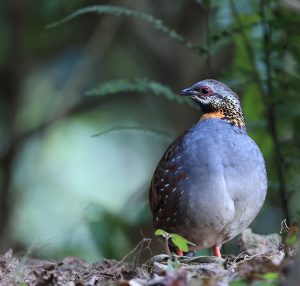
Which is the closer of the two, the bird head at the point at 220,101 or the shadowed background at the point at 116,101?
the bird head at the point at 220,101

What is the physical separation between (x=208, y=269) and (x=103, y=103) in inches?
240

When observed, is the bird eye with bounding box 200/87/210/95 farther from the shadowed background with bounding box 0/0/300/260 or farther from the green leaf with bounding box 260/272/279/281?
the green leaf with bounding box 260/272/279/281

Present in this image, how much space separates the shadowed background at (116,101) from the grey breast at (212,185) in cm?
79

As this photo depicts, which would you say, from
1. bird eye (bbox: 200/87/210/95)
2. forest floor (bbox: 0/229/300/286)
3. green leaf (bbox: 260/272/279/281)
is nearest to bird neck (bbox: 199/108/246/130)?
bird eye (bbox: 200/87/210/95)

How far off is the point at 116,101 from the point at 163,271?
6.30 metres

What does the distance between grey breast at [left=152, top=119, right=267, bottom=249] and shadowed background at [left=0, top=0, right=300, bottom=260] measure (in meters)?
0.79

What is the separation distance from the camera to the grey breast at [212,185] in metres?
5.65

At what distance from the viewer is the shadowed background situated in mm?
7039

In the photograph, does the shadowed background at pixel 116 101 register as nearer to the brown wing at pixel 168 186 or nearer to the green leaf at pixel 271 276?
the brown wing at pixel 168 186

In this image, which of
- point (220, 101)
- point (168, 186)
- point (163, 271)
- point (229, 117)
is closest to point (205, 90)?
point (220, 101)

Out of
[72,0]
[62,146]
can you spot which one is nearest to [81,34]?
[72,0]

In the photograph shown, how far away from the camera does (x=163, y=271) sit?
4.45 meters

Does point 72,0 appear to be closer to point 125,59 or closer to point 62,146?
point 125,59

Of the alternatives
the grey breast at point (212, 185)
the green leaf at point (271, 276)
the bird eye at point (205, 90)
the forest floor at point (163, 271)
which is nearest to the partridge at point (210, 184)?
the grey breast at point (212, 185)
